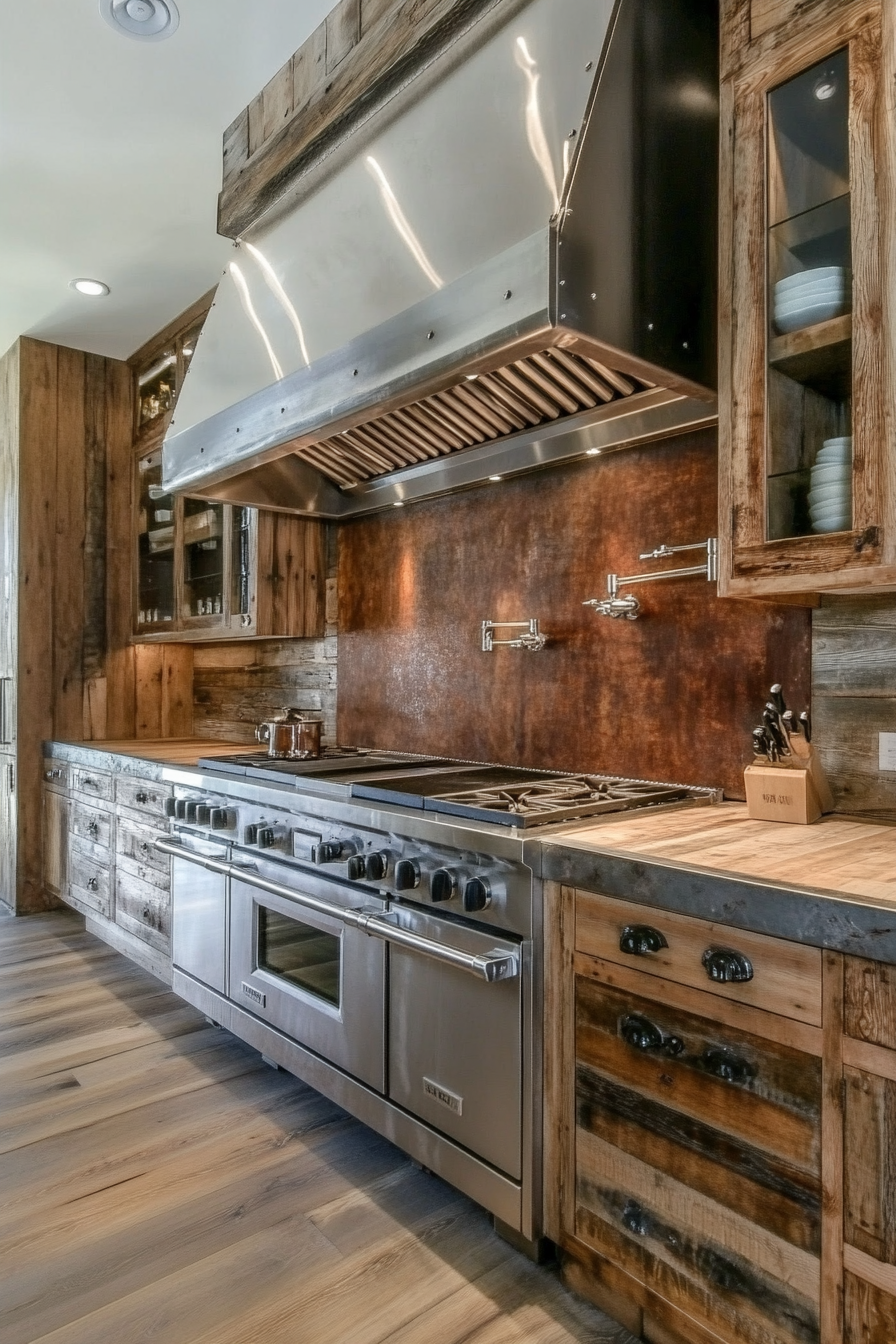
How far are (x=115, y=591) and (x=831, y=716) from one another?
140 inches

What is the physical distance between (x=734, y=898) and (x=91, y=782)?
3.02 m

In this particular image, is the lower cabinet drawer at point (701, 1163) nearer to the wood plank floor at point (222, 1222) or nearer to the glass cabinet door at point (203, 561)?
the wood plank floor at point (222, 1222)

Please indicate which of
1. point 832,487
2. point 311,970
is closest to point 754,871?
point 832,487

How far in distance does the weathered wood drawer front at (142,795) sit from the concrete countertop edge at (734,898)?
75.4 inches

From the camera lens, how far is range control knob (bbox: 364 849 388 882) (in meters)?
1.83

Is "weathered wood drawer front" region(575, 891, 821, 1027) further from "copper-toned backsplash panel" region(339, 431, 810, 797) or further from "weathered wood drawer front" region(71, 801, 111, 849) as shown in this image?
"weathered wood drawer front" region(71, 801, 111, 849)

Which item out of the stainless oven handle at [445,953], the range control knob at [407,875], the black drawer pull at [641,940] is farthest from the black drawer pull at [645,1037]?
the range control knob at [407,875]

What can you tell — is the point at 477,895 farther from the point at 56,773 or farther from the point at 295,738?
the point at 56,773

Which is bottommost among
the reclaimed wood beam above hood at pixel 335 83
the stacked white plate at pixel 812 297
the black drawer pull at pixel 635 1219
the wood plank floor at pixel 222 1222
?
the wood plank floor at pixel 222 1222

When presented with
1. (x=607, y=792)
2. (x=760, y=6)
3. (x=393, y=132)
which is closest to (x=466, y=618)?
(x=607, y=792)

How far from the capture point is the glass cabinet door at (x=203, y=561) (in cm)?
345

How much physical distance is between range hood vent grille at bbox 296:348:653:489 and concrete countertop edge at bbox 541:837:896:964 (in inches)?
39.2

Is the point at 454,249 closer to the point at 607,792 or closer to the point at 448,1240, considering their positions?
the point at 607,792

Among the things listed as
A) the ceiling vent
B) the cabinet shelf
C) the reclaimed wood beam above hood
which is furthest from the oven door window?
the ceiling vent
